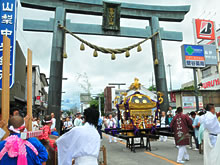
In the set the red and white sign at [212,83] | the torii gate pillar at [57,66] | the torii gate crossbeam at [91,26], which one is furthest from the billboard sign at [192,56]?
the red and white sign at [212,83]

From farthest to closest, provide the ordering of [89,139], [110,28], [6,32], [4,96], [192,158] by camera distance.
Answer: [110,28] < [6,32] < [192,158] < [4,96] < [89,139]

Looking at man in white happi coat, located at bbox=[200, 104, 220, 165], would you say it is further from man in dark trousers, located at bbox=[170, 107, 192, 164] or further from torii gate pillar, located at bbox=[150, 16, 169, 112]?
torii gate pillar, located at bbox=[150, 16, 169, 112]

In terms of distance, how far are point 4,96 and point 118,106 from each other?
666cm

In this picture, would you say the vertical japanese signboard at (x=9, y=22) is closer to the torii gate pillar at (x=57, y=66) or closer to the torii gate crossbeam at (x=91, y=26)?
the torii gate crossbeam at (x=91, y=26)

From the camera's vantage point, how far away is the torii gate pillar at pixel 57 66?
11281 mm

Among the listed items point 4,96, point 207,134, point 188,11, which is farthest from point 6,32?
point 188,11

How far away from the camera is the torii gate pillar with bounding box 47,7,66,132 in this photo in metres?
11.3

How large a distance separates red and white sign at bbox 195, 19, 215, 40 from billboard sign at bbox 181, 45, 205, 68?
2.22m

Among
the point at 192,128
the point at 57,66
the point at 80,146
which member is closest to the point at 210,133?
the point at 192,128

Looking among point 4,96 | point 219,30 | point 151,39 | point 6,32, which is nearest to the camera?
point 4,96


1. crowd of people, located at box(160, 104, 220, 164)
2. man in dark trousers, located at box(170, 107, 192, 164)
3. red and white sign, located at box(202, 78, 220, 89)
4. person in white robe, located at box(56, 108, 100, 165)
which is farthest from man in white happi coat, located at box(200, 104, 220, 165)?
red and white sign, located at box(202, 78, 220, 89)

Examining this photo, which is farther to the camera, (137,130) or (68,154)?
(137,130)

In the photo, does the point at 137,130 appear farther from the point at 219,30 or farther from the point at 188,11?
the point at 219,30

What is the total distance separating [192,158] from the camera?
692cm
